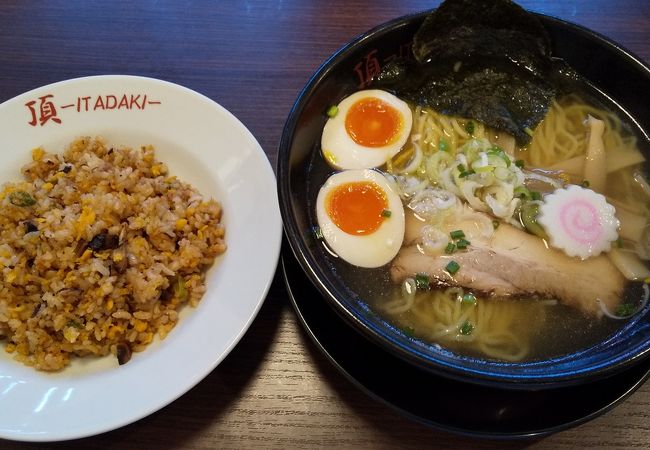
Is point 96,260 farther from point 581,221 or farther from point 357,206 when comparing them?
point 581,221

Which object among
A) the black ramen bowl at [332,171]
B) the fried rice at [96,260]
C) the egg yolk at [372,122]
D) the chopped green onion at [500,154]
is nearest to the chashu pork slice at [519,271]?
the black ramen bowl at [332,171]

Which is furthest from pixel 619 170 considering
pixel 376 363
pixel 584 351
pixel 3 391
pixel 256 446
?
pixel 3 391

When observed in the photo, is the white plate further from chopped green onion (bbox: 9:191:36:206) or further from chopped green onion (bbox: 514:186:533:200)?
chopped green onion (bbox: 514:186:533:200)

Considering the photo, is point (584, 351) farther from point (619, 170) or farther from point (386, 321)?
point (619, 170)

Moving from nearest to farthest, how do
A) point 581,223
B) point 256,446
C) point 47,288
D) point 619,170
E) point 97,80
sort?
point 256,446, point 47,288, point 581,223, point 619,170, point 97,80

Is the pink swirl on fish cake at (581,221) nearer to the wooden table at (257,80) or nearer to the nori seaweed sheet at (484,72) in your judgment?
the nori seaweed sheet at (484,72)

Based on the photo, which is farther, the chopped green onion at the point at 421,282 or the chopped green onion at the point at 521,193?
the chopped green onion at the point at 521,193

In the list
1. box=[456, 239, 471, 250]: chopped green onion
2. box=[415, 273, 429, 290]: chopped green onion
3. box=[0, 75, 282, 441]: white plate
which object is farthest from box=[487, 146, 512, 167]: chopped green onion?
box=[0, 75, 282, 441]: white plate
